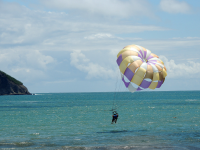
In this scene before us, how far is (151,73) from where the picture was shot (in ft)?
91.0

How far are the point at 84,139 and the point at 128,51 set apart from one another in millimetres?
10169

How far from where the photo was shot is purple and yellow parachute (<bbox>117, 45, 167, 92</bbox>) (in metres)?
27.7

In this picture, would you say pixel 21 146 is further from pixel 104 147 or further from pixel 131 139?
pixel 131 139

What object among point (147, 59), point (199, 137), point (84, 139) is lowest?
point (84, 139)

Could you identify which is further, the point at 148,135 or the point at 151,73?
the point at 148,135

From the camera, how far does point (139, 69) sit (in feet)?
90.4

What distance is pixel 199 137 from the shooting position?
2836cm

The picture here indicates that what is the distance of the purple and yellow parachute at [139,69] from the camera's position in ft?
90.9

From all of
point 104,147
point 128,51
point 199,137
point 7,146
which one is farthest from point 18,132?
point 199,137

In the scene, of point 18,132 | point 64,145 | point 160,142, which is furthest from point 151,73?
point 18,132

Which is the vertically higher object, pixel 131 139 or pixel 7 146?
pixel 131 139

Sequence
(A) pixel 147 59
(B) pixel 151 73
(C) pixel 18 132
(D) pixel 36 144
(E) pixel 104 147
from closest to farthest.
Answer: (E) pixel 104 147
(D) pixel 36 144
(B) pixel 151 73
(A) pixel 147 59
(C) pixel 18 132

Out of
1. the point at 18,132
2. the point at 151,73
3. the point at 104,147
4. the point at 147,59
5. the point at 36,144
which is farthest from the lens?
the point at 18,132

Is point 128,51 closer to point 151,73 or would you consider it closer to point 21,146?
point 151,73
